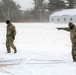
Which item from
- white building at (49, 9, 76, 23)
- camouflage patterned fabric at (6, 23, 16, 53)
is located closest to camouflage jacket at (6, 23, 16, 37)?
camouflage patterned fabric at (6, 23, 16, 53)

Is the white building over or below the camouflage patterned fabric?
below

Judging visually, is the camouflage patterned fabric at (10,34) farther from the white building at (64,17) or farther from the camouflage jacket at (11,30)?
the white building at (64,17)

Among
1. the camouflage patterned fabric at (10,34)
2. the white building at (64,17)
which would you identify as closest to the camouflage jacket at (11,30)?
the camouflage patterned fabric at (10,34)

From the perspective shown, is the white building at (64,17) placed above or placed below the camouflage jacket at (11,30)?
below

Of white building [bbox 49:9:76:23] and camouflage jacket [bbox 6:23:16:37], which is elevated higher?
camouflage jacket [bbox 6:23:16:37]

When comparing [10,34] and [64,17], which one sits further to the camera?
[64,17]

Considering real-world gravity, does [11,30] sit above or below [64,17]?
above

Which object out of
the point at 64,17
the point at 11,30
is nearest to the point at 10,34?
the point at 11,30

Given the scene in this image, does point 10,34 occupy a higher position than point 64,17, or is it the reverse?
point 10,34

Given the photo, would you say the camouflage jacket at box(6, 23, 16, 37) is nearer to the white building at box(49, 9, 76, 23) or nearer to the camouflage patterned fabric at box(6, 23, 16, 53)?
the camouflage patterned fabric at box(6, 23, 16, 53)

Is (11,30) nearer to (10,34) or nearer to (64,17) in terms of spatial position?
(10,34)

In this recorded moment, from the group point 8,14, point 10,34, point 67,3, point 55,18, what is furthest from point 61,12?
point 10,34

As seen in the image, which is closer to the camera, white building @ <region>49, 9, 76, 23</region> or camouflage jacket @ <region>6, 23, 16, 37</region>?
camouflage jacket @ <region>6, 23, 16, 37</region>

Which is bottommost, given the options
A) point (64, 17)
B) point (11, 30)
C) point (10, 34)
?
point (64, 17)
